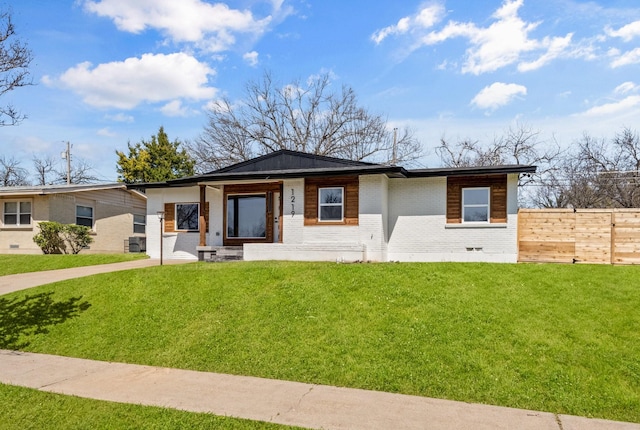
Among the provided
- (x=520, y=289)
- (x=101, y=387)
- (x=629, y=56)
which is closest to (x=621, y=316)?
(x=520, y=289)

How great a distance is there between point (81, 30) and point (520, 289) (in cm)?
1391

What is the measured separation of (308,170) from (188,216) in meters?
6.09

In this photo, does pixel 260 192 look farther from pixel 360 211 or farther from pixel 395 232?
pixel 395 232

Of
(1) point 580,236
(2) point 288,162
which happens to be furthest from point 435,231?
(2) point 288,162

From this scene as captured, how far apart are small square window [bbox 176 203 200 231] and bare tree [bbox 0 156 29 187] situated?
126 feet

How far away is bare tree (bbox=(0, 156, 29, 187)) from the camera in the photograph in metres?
45.6

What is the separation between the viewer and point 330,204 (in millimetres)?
14719

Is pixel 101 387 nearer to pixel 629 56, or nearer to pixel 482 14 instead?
pixel 482 14

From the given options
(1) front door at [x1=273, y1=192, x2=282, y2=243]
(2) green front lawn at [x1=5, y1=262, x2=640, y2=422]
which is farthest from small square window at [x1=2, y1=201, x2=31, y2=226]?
(1) front door at [x1=273, y1=192, x2=282, y2=243]

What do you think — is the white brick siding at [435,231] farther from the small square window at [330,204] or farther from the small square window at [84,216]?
the small square window at [84,216]

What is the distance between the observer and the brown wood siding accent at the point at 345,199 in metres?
14.4

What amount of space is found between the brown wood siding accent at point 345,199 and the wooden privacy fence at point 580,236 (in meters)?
5.35

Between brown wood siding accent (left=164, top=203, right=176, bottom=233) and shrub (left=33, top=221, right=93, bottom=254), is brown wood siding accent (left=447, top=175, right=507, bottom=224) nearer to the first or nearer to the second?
brown wood siding accent (left=164, top=203, right=176, bottom=233)

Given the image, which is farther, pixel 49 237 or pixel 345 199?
pixel 49 237
